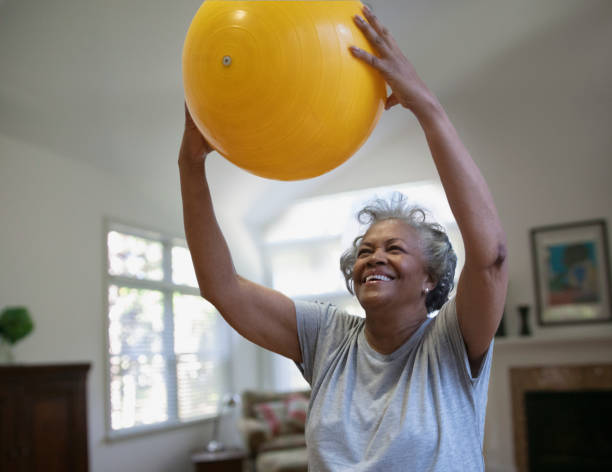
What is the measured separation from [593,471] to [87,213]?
15.1ft

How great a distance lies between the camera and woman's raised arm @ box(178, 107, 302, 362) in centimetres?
124

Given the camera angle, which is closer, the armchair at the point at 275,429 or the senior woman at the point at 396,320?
the senior woman at the point at 396,320

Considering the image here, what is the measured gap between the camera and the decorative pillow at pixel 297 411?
5816 millimetres

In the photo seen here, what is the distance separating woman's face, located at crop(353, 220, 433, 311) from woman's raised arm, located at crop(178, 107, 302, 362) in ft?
0.63

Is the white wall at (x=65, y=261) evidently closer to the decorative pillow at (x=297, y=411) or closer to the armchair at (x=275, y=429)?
the armchair at (x=275, y=429)

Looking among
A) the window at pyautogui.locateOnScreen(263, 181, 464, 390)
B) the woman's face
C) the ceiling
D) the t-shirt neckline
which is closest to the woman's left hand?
the woman's face

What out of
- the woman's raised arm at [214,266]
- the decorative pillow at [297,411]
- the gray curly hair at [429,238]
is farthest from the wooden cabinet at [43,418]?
the gray curly hair at [429,238]

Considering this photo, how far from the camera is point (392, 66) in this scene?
1.05 metres

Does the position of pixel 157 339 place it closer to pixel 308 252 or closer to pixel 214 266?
pixel 308 252

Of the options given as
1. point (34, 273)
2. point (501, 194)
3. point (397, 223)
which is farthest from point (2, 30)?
point (501, 194)

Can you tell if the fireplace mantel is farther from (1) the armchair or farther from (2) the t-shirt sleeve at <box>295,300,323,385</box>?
(2) the t-shirt sleeve at <box>295,300,323,385</box>

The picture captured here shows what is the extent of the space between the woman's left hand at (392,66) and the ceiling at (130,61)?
2807 mm

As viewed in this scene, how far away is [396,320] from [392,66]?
0.45 meters

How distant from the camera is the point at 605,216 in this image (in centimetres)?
576
